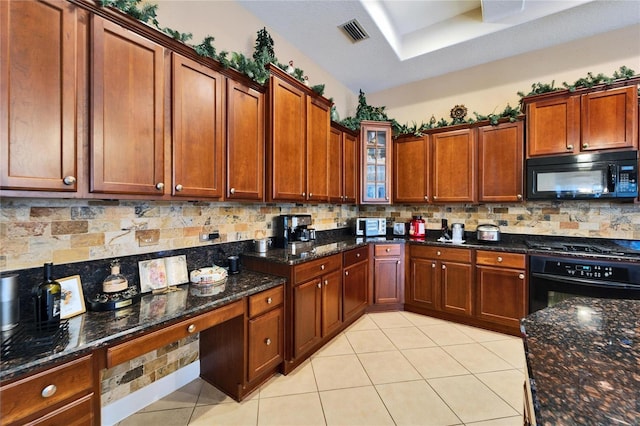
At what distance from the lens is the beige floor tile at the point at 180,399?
5.99 ft

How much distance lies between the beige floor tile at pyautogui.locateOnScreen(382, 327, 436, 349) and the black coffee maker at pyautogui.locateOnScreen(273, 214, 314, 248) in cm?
140

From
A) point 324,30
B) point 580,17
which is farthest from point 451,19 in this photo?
point 324,30

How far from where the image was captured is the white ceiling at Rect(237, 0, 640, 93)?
248 centimetres

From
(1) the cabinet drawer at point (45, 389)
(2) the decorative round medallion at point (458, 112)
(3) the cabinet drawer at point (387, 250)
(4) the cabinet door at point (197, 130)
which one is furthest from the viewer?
(2) the decorative round medallion at point (458, 112)

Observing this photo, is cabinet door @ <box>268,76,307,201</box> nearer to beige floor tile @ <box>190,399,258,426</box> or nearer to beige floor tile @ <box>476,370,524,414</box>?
beige floor tile @ <box>190,399,258,426</box>

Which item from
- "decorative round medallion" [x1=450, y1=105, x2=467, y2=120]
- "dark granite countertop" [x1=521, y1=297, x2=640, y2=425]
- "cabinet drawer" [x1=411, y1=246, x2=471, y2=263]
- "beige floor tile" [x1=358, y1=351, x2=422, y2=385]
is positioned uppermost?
"decorative round medallion" [x1=450, y1=105, x2=467, y2=120]

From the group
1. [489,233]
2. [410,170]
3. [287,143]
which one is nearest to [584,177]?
[489,233]

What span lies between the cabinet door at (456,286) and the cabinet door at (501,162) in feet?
2.95

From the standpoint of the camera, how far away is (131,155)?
1.45 m

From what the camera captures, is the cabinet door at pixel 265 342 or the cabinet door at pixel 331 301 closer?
the cabinet door at pixel 265 342

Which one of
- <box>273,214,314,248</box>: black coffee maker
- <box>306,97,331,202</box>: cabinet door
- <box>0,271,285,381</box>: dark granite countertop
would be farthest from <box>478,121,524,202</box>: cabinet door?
<box>0,271,285,381</box>: dark granite countertop

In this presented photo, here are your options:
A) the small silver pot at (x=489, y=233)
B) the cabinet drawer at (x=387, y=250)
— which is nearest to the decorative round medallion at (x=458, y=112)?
the small silver pot at (x=489, y=233)

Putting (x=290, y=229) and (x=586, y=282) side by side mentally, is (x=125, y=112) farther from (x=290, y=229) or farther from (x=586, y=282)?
(x=586, y=282)

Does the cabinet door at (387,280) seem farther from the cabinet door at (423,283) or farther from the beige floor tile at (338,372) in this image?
the beige floor tile at (338,372)
